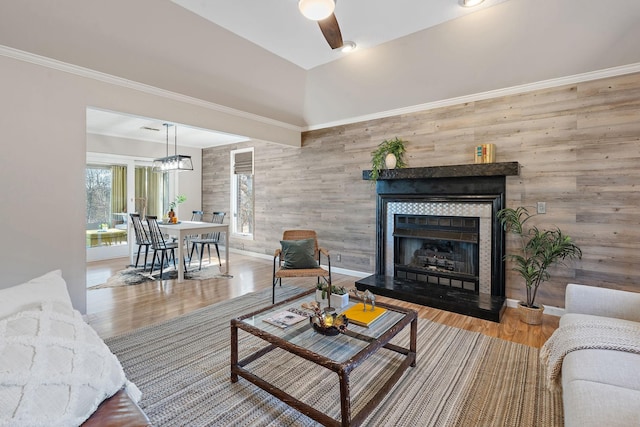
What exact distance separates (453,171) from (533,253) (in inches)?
50.2

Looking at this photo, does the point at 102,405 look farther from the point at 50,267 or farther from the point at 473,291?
the point at 473,291

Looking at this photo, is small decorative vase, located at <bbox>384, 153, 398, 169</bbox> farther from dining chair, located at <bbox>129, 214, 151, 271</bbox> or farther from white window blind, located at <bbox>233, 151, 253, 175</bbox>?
dining chair, located at <bbox>129, 214, 151, 271</bbox>

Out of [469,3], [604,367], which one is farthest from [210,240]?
[604,367]

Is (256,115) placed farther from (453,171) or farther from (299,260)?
→ (453,171)

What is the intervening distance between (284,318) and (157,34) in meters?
2.95

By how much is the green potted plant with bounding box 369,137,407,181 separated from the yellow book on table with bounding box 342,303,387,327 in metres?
2.42

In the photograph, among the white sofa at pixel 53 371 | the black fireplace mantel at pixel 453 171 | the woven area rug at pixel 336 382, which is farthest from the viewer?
the black fireplace mantel at pixel 453 171

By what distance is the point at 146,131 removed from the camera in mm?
5941

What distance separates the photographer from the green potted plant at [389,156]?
14.1ft

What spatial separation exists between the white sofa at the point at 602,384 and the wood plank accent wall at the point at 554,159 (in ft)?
4.48

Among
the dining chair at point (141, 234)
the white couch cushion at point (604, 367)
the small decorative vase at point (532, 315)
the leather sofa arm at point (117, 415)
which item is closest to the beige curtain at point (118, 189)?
the dining chair at point (141, 234)

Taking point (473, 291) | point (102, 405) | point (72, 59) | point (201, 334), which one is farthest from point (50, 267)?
point (473, 291)

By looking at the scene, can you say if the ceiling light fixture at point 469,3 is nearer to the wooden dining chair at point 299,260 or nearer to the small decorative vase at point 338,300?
the small decorative vase at point 338,300

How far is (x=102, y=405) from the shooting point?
3.19ft
